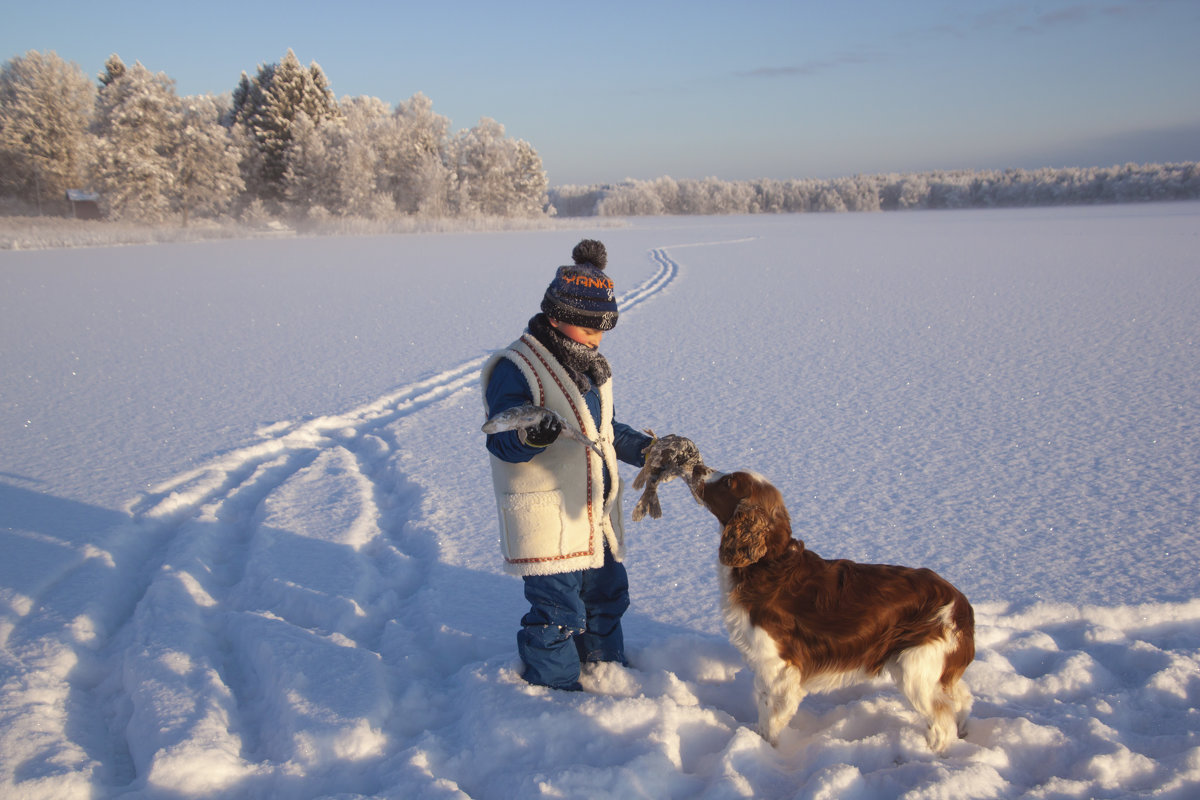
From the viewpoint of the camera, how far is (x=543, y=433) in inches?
77.5

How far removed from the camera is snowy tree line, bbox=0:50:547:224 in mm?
32781

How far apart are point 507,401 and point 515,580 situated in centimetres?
148

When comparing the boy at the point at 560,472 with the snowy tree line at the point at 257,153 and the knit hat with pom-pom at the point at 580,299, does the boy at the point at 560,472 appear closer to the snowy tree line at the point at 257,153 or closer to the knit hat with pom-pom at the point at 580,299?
the knit hat with pom-pom at the point at 580,299

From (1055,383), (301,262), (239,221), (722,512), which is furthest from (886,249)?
(239,221)

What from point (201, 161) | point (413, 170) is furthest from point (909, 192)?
point (201, 161)

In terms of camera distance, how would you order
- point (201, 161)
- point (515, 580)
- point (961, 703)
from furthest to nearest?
point (201, 161), point (515, 580), point (961, 703)

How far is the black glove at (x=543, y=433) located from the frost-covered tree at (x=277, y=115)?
4212 cm

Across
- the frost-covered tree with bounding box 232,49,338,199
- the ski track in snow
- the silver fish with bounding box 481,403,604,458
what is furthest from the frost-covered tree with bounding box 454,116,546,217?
the silver fish with bounding box 481,403,604,458

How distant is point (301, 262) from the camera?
1819cm

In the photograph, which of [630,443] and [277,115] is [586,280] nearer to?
[630,443]

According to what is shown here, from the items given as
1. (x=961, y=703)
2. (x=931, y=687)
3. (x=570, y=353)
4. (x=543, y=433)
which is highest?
(x=570, y=353)

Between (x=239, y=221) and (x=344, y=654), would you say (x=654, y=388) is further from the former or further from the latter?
(x=239, y=221)

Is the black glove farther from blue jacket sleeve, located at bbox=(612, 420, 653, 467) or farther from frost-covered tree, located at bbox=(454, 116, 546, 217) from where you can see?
frost-covered tree, located at bbox=(454, 116, 546, 217)

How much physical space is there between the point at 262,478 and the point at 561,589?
297 cm
